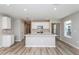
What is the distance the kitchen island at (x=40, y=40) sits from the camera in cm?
696

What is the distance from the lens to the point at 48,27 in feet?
34.5

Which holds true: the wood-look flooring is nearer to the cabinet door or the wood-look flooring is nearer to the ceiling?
the cabinet door

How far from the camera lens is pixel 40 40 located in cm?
699

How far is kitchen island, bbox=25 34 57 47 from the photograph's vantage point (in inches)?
274

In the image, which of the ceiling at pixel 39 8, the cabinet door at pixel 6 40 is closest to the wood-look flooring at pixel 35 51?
the cabinet door at pixel 6 40

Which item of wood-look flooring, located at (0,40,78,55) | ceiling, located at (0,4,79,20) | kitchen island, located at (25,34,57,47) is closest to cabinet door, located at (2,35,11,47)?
wood-look flooring, located at (0,40,78,55)

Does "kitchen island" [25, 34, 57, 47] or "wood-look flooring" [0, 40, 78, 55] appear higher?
"kitchen island" [25, 34, 57, 47]

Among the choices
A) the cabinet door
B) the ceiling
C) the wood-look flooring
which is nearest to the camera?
the ceiling

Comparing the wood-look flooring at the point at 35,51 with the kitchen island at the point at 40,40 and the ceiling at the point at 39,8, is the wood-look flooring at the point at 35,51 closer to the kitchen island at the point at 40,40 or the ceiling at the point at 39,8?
the kitchen island at the point at 40,40

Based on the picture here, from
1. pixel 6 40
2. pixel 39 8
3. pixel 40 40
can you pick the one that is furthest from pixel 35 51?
pixel 6 40

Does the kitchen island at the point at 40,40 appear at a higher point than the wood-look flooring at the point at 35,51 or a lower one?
higher

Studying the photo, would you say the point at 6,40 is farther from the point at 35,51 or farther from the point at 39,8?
the point at 39,8
